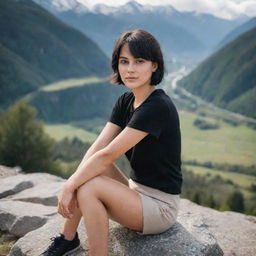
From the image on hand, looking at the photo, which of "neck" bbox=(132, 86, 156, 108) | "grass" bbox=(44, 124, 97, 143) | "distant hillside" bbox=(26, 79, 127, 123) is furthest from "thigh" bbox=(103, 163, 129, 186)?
"distant hillside" bbox=(26, 79, 127, 123)

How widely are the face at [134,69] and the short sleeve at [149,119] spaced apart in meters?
0.49

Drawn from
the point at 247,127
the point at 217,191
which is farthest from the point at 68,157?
the point at 247,127

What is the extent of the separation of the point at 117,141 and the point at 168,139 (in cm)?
76

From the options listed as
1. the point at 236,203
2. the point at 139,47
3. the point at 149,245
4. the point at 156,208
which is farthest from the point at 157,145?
the point at 236,203

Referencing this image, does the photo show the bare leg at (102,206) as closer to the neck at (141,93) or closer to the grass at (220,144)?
the neck at (141,93)

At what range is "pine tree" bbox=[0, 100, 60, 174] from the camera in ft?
126

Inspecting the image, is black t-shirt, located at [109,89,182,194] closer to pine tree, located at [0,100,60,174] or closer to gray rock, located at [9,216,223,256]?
gray rock, located at [9,216,223,256]

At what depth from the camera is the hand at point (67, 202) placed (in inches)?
203

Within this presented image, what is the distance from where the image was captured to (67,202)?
16.9ft

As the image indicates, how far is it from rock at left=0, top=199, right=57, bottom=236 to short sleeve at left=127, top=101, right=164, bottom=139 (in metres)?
4.12

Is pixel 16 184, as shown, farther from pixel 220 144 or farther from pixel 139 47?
pixel 220 144

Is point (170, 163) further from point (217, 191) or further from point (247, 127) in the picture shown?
point (247, 127)

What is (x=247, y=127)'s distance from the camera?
17038cm

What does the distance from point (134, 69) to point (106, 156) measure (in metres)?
1.35
